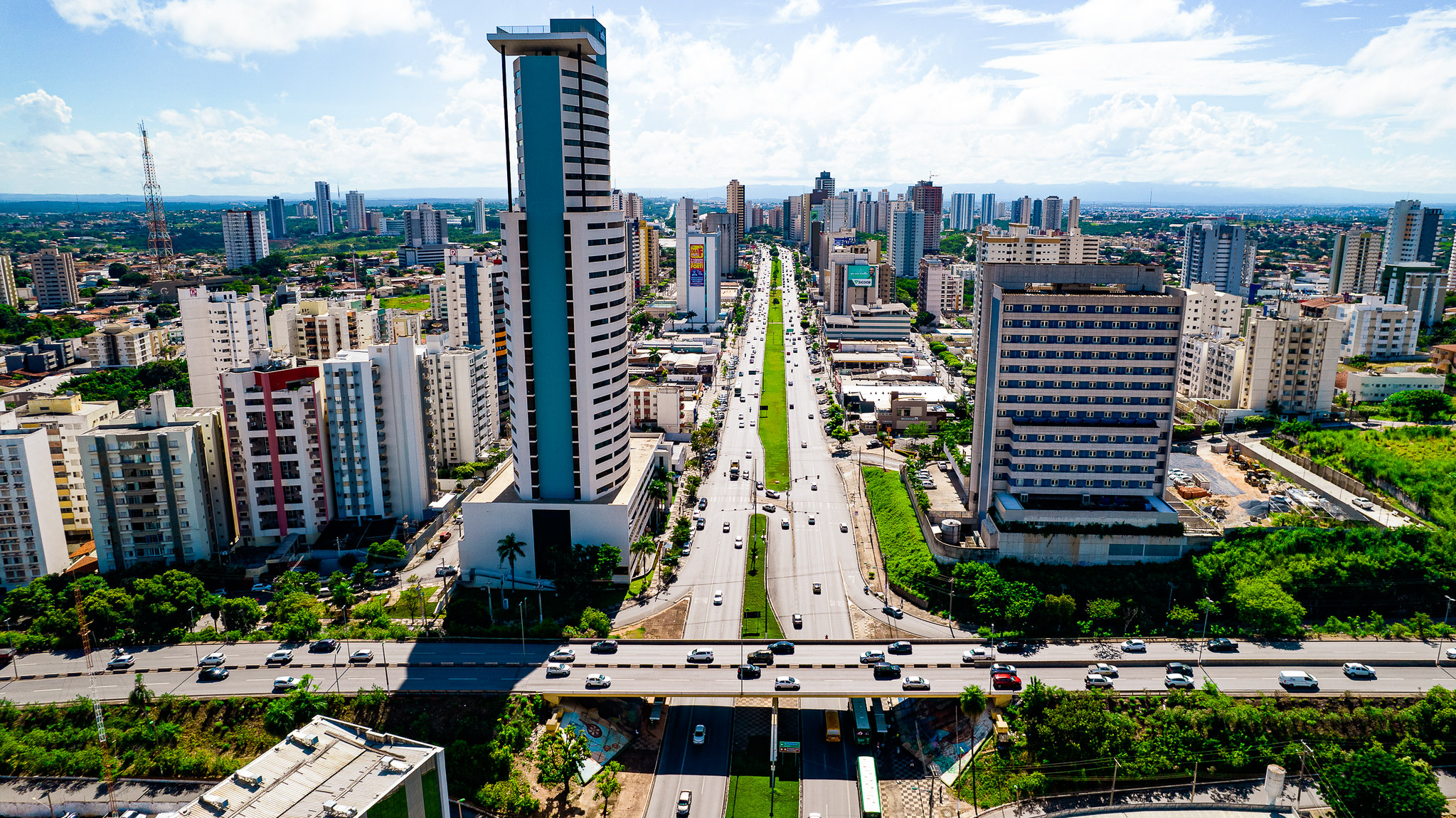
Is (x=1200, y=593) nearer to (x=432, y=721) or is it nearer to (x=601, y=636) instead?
(x=601, y=636)

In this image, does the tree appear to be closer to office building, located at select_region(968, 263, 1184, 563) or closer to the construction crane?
office building, located at select_region(968, 263, 1184, 563)

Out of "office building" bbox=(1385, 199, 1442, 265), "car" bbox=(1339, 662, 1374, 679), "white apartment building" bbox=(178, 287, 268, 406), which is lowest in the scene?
"car" bbox=(1339, 662, 1374, 679)

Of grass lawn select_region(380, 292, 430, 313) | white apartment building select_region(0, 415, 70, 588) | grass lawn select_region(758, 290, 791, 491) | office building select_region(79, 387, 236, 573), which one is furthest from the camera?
grass lawn select_region(380, 292, 430, 313)

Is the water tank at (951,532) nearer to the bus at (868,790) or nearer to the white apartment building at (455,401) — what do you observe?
the bus at (868,790)

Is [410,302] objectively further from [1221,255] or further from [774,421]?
[1221,255]

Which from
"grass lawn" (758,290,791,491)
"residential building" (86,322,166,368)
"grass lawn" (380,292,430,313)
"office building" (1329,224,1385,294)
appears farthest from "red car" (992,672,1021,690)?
"office building" (1329,224,1385,294)

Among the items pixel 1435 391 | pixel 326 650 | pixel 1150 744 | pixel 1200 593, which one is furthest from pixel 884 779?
pixel 1435 391
